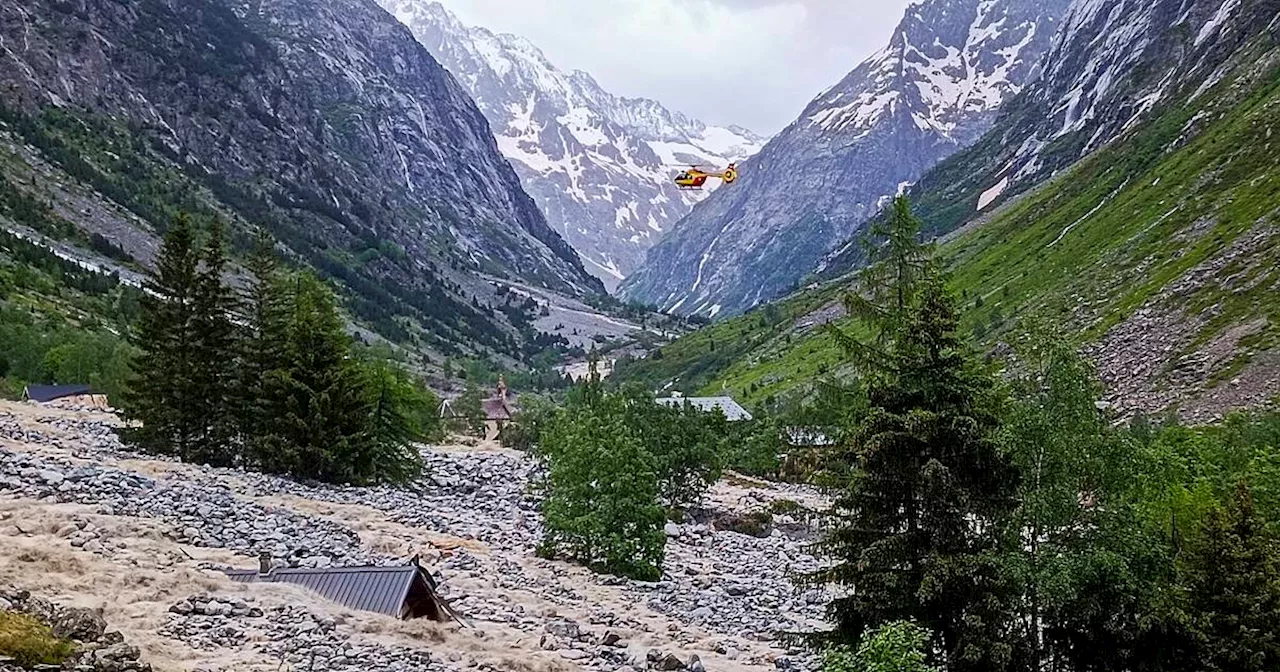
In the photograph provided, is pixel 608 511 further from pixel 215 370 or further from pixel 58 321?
pixel 58 321

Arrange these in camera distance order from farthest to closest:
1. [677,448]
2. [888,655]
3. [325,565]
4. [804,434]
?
[804,434] < [677,448] < [325,565] < [888,655]

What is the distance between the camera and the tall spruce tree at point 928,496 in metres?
22.8

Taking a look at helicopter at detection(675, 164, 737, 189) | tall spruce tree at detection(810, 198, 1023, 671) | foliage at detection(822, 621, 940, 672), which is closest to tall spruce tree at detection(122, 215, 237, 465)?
helicopter at detection(675, 164, 737, 189)

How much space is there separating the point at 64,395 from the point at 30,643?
8613 centimetres

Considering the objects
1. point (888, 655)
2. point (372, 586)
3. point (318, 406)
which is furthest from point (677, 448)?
point (888, 655)

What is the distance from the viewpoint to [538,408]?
119 metres

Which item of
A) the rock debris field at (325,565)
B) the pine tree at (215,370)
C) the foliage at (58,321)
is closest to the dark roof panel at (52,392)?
the foliage at (58,321)

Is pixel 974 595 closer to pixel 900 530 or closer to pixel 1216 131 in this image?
pixel 900 530

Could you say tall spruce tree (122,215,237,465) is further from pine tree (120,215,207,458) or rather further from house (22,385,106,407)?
house (22,385,106,407)

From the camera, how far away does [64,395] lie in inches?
3622

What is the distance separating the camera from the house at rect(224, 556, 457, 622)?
25.2 metres

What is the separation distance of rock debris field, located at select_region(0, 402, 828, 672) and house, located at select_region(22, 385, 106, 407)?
36.6 metres

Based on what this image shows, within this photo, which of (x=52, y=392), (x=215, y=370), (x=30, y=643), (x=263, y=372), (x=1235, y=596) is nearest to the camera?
(x=30, y=643)

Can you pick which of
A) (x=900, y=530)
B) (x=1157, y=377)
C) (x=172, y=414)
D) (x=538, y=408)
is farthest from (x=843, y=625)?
(x=538, y=408)
